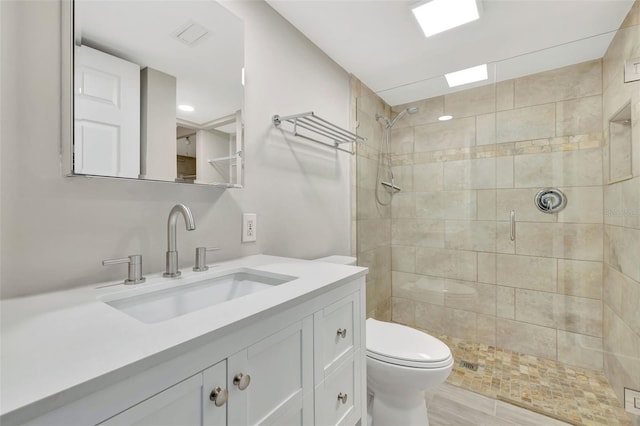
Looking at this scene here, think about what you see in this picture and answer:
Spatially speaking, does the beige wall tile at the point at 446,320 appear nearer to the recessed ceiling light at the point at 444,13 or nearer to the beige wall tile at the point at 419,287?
the beige wall tile at the point at 419,287

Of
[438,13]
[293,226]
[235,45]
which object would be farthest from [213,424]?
[438,13]

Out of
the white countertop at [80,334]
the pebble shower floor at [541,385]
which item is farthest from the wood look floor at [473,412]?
the white countertop at [80,334]

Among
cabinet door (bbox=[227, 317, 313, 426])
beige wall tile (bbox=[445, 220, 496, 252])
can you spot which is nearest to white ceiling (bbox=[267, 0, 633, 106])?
beige wall tile (bbox=[445, 220, 496, 252])

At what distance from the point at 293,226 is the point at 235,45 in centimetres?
92

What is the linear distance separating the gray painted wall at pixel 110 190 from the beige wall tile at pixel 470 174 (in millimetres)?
1305

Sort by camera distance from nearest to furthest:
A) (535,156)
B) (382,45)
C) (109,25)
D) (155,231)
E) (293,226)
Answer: (109,25)
(155,231)
(293,226)
(382,45)
(535,156)

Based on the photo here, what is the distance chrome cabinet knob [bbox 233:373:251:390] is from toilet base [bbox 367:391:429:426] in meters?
1.07

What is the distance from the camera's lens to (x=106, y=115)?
87 cm

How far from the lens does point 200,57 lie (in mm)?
1143

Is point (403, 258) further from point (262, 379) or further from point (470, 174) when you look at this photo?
point (262, 379)

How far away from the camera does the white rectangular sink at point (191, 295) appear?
802mm

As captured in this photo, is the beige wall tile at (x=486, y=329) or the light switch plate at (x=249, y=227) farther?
the beige wall tile at (x=486, y=329)

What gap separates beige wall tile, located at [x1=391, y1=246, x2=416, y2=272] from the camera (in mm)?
2539

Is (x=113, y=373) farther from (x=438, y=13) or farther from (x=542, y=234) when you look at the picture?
(x=542, y=234)
